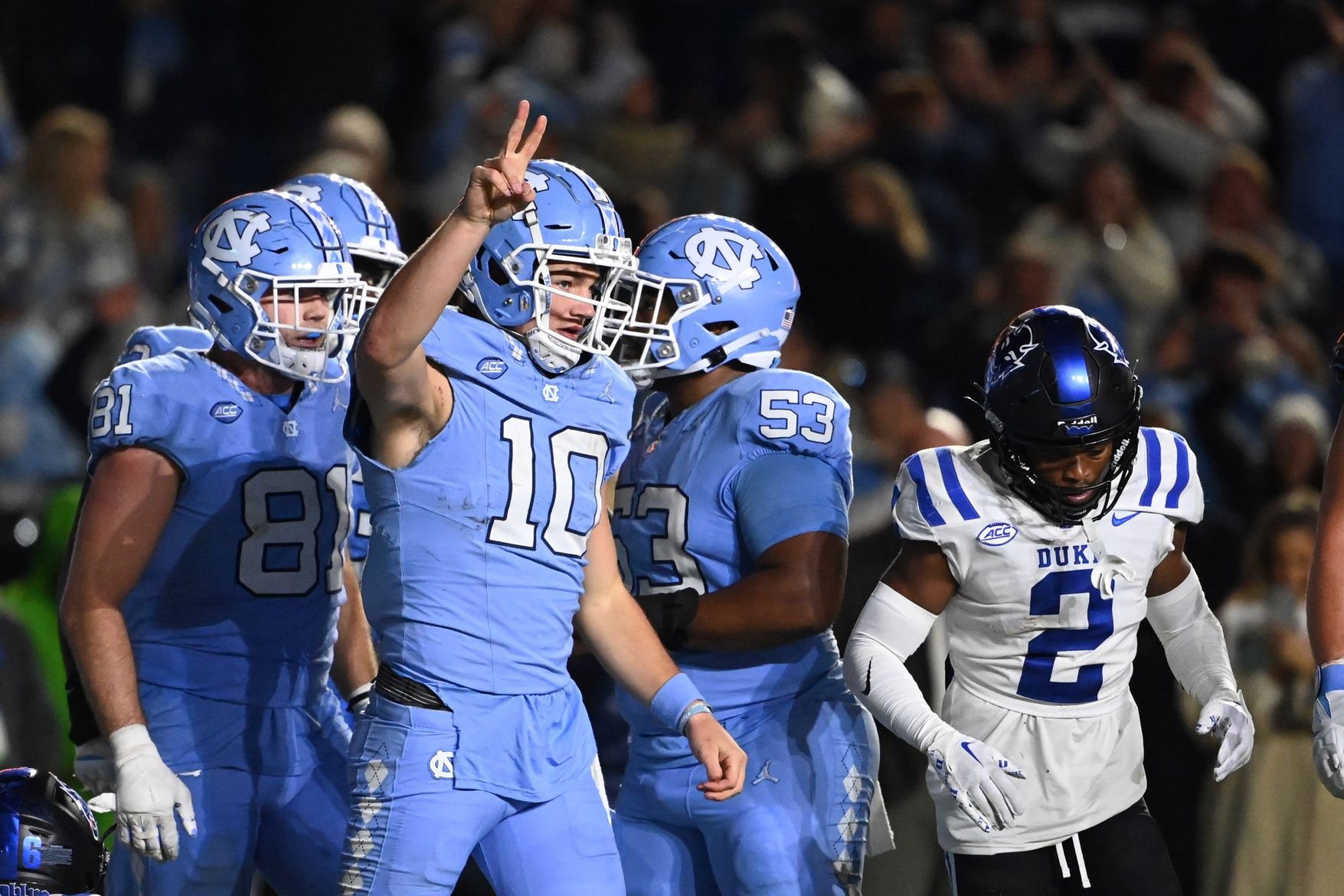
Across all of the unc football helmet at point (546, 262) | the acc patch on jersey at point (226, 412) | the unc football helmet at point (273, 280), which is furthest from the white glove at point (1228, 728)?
the acc patch on jersey at point (226, 412)

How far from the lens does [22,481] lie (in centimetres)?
829

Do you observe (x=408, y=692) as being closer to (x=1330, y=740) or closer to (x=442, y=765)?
(x=442, y=765)

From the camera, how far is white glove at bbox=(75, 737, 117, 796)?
165 inches

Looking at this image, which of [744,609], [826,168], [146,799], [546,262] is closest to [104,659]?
[146,799]

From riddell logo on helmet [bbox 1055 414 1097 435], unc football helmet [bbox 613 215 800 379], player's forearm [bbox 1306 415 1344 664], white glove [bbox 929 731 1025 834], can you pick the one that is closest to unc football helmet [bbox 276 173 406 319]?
unc football helmet [bbox 613 215 800 379]

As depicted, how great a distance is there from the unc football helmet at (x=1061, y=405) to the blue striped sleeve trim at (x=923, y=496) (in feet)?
0.56

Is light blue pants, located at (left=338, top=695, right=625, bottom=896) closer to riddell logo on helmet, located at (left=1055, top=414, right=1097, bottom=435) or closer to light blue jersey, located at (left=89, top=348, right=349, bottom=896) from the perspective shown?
light blue jersey, located at (left=89, top=348, right=349, bottom=896)

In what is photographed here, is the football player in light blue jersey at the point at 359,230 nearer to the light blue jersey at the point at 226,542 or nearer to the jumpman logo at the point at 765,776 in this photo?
the light blue jersey at the point at 226,542

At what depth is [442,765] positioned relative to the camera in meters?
3.49

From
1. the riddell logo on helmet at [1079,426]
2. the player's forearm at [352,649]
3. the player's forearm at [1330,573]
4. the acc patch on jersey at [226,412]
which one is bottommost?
the player's forearm at [352,649]

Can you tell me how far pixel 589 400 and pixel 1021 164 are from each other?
6038 mm

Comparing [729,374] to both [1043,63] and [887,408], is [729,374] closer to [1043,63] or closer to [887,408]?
[887,408]

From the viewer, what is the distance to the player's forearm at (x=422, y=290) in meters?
3.26

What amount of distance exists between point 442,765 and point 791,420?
1233mm
